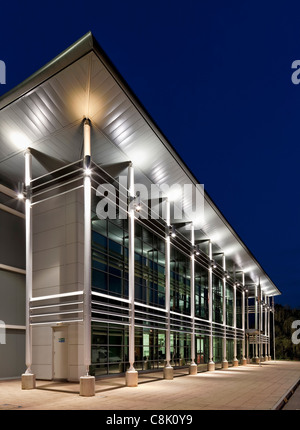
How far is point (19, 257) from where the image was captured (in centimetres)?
2069

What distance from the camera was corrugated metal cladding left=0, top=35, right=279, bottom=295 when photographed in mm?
12984

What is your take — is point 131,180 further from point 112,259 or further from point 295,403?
point 295,403

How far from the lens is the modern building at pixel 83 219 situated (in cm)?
1381

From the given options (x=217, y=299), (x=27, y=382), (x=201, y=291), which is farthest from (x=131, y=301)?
(x=217, y=299)

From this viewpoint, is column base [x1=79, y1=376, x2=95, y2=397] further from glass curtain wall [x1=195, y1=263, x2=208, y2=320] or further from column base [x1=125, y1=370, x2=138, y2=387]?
glass curtain wall [x1=195, y1=263, x2=208, y2=320]

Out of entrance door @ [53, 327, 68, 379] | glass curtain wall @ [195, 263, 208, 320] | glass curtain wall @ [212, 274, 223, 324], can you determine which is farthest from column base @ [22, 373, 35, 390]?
glass curtain wall @ [212, 274, 223, 324]

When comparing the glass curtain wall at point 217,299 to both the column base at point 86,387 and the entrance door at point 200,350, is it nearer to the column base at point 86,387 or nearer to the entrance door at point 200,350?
the entrance door at point 200,350

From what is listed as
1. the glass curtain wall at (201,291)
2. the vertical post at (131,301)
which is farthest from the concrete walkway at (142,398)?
the glass curtain wall at (201,291)

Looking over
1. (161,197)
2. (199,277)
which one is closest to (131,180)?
(161,197)

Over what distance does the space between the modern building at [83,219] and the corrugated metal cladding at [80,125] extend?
1.7 inches

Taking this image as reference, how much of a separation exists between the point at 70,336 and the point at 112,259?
4.66 metres

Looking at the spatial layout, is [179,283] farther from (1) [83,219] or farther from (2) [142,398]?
(2) [142,398]

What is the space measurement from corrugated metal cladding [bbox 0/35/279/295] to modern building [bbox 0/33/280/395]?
0.04 metres
